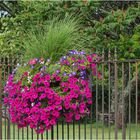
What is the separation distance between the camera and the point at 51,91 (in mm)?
7516

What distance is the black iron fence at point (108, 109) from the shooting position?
24.5ft

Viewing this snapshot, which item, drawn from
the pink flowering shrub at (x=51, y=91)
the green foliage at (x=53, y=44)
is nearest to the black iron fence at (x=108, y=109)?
the pink flowering shrub at (x=51, y=91)

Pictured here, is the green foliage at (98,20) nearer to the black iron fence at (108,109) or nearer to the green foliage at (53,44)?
the black iron fence at (108,109)

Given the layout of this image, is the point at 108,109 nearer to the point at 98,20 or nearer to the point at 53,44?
the point at 98,20

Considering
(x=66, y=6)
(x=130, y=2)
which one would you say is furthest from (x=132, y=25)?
(x=66, y=6)

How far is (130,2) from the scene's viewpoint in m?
14.2

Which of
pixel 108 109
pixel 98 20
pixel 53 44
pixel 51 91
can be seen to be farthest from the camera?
pixel 108 109

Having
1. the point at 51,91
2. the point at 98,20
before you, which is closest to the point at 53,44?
the point at 51,91

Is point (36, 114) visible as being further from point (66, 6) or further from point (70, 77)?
point (66, 6)

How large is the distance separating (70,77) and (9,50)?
316 inches

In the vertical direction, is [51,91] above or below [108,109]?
above

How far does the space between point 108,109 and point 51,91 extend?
714 cm

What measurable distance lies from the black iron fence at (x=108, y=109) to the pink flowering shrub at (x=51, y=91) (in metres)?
0.19

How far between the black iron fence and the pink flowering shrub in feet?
0.62
